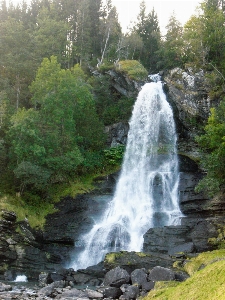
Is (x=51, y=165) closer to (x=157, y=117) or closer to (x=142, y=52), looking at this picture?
(x=157, y=117)

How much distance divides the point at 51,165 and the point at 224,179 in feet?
40.9

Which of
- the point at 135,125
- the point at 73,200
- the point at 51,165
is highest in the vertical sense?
the point at 135,125

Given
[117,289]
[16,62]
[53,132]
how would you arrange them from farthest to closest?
[16,62] → [53,132] → [117,289]

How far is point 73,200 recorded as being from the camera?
1035 inches

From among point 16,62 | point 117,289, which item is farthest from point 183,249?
point 16,62

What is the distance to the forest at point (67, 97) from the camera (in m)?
24.0

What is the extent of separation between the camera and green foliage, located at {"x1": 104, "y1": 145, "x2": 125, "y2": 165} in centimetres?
3052

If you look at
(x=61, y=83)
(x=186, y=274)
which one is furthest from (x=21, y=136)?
(x=186, y=274)

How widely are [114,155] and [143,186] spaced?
17.2ft

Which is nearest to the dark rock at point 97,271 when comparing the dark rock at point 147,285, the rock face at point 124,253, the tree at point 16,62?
the rock face at point 124,253

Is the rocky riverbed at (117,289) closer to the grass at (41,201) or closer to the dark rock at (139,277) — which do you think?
the dark rock at (139,277)

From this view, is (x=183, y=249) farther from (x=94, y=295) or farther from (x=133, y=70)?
(x=133, y=70)

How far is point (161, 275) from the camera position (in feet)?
42.0

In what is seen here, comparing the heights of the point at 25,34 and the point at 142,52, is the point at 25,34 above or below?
below
